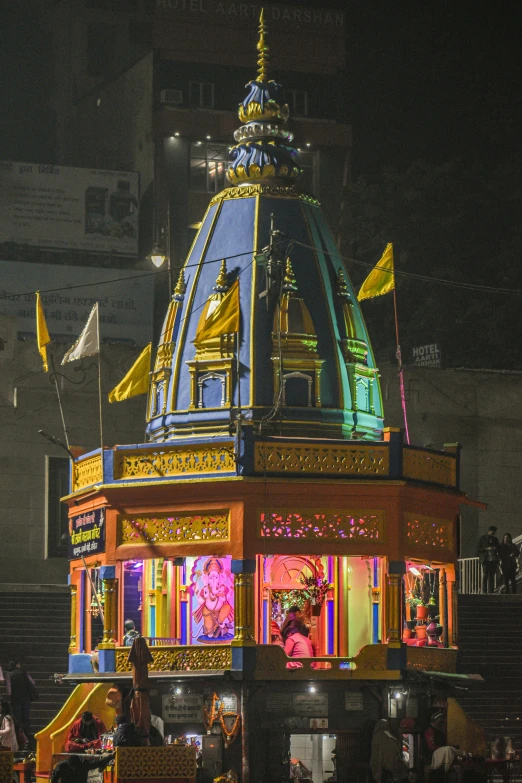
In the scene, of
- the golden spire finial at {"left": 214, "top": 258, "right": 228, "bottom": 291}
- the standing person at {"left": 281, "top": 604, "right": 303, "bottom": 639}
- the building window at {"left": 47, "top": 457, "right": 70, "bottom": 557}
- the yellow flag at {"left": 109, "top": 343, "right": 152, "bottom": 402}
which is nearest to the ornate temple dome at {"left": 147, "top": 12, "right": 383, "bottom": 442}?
the golden spire finial at {"left": 214, "top": 258, "right": 228, "bottom": 291}

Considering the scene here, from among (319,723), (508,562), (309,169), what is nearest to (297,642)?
(319,723)

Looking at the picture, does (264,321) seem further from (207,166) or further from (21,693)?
(207,166)

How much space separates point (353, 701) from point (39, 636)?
27.9 ft

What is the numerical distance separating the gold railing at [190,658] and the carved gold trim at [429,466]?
4.08 metres

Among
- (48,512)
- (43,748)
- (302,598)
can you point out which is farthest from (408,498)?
(48,512)

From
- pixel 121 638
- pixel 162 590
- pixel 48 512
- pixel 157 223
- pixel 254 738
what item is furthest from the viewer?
pixel 157 223

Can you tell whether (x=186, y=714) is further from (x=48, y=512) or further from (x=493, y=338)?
(x=493, y=338)

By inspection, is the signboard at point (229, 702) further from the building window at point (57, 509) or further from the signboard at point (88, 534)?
the building window at point (57, 509)

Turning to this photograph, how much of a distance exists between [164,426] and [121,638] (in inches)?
163

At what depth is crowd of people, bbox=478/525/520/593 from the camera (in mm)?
37812

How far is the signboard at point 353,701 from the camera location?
2819 cm

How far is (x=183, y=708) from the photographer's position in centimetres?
2838

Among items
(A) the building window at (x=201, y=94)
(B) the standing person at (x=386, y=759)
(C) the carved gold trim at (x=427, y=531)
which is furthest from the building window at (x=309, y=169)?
(B) the standing person at (x=386, y=759)

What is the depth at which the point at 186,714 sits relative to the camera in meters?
28.3
